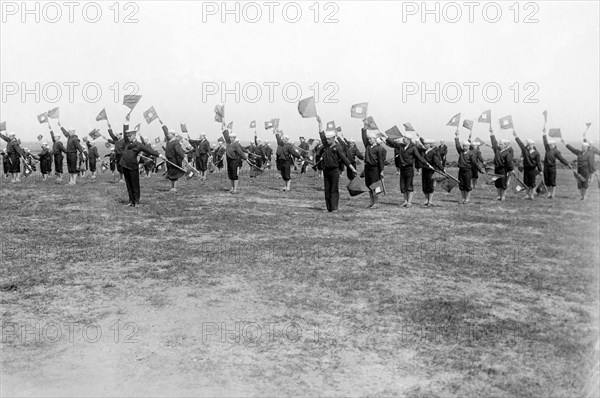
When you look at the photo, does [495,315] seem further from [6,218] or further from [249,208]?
[6,218]

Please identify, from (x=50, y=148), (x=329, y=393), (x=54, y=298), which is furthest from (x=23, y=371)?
(x=50, y=148)

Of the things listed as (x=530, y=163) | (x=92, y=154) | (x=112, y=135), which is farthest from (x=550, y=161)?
(x=92, y=154)

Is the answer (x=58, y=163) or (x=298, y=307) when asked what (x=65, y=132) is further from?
(x=298, y=307)

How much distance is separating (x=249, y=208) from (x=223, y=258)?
22.6ft

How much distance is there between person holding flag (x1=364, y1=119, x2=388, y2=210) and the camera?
16.8 meters

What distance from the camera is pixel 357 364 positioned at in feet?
18.3

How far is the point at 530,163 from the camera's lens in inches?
763

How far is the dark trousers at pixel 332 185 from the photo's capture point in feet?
51.3

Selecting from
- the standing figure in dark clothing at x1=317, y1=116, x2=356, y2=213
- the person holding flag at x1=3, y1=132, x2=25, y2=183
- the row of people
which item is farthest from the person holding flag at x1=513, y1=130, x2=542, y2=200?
the person holding flag at x1=3, y1=132, x2=25, y2=183

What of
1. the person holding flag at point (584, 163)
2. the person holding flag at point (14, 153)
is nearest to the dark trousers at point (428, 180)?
the person holding flag at point (584, 163)

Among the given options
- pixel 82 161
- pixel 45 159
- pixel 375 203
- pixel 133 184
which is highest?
pixel 45 159

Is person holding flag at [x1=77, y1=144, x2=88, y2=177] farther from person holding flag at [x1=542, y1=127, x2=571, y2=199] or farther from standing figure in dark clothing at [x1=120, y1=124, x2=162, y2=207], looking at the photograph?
person holding flag at [x1=542, y1=127, x2=571, y2=199]

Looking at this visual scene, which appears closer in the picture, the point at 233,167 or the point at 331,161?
the point at 331,161

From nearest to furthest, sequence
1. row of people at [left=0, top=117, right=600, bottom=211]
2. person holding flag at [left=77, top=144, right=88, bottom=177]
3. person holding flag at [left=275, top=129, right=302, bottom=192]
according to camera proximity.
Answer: row of people at [left=0, top=117, right=600, bottom=211] < person holding flag at [left=275, top=129, right=302, bottom=192] < person holding flag at [left=77, top=144, right=88, bottom=177]
